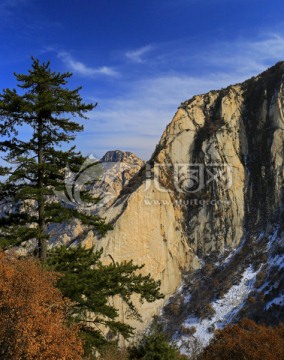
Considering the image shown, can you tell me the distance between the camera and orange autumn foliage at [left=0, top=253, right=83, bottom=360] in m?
9.94

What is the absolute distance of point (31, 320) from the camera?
10.1 meters

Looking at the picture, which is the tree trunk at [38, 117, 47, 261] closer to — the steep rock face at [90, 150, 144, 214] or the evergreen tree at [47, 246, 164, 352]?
the evergreen tree at [47, 246, 164, 352]

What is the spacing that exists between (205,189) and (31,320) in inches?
2003

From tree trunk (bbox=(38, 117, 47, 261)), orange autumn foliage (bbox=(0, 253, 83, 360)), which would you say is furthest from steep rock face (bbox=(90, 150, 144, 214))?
orange autumn foliage (bbox=(0, 253, 83, 360))

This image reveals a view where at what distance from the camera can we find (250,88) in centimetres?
6619

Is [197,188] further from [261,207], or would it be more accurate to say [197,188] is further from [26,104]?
[26,104]

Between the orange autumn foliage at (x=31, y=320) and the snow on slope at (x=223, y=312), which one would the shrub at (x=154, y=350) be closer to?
the orange autumn foliage at (x=31, y=320)

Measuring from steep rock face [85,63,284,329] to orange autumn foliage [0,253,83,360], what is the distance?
3847 centimetres

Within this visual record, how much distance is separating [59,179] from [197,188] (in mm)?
45729

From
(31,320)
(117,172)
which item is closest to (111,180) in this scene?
(117,172)

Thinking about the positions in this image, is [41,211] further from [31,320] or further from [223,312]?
[223,312]

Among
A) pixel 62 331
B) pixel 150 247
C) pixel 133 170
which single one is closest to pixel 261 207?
pixel 150 247

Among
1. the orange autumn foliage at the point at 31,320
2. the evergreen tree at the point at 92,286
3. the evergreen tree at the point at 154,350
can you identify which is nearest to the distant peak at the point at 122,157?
the evergreen tree at the point at 92,286

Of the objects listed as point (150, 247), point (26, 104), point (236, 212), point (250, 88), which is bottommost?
point (150, 247)
